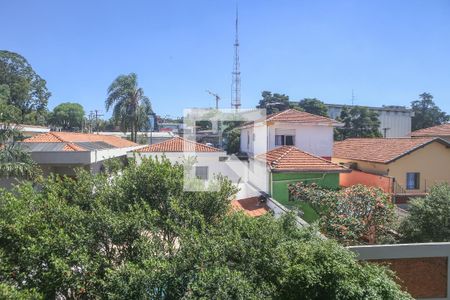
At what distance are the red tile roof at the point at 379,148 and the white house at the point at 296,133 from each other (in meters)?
2.73

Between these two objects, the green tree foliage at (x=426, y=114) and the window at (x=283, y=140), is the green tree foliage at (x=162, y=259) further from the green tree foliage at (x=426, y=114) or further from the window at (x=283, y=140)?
the green tree foliage at (x=426, y=114)

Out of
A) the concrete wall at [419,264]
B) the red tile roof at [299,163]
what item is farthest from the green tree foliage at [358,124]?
the concrete wall at [419,264]

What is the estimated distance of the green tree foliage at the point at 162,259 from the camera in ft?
17.3

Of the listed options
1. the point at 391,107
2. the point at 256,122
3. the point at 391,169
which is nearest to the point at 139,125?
the point at 256,122

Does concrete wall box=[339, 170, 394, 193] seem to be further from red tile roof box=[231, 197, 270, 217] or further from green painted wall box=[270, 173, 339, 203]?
red tile roof box=[231, 197, 270, 217]

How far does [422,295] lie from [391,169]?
14.2 meters

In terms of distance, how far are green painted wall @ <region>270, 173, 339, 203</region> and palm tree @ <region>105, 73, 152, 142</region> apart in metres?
25.4

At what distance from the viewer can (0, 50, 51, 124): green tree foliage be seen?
50.1m

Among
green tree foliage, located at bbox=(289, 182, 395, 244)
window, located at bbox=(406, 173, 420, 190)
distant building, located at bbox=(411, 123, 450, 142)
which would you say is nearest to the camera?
green tree foliage, located at bbox=(289, 182, 395, 244)

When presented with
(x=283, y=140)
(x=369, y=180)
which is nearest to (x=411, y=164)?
(x=369, y=180)

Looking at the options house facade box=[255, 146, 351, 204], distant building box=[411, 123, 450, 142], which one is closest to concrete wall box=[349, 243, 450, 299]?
house facade box=[255, 146, 351, 204]

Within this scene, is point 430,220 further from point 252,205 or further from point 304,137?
point 304,137

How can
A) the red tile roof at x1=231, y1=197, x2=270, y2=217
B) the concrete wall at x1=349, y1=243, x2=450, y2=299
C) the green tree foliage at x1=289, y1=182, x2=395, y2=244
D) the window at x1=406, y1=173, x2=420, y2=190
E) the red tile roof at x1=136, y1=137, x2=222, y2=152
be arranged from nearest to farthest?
the concrete wall at x1=349, y1=243, x2=450, y2=299, the green tree foliage at x1=289, y1=182, x2=395, y2=244, the red tile roof at x1=231, y1=197, x2=270, y2=217, the window at x1=406, y1=173, x2=420, y2=190, the red tile roof at x1=136, y1=137, x2=222, y2=152

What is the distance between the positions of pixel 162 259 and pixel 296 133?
17.6 m
